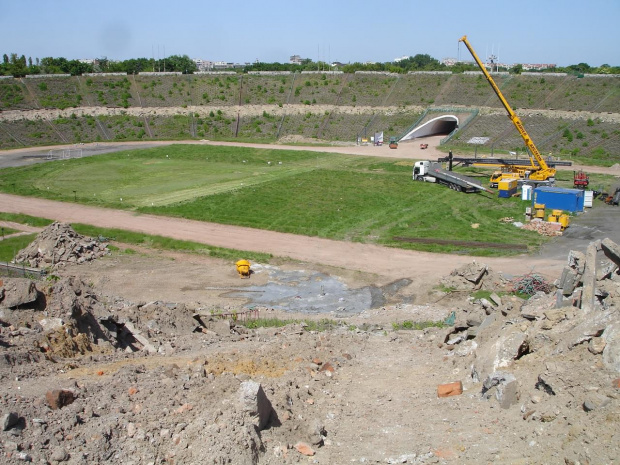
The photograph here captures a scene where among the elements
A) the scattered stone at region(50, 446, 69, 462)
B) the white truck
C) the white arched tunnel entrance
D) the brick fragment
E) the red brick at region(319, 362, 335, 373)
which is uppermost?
the white arched tunnel entrance

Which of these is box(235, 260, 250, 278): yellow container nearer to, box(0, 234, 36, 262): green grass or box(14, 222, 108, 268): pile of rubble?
box(14, 222, 108, 268): pile of rubble

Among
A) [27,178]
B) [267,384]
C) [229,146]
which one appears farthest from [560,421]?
[229,146]

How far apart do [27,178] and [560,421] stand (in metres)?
53.8

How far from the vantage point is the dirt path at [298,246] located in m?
31.3

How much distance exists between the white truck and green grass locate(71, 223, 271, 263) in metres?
20.0

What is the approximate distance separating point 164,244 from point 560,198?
82.2 feet

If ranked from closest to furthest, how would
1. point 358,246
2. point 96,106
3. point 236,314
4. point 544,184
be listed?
point 236,314, point 358,246, point 544,184, point 96,106

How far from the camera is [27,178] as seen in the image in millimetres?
56406

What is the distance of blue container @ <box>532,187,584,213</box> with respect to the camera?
135 ft

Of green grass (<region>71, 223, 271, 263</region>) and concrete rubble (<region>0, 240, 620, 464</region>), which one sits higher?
concrete rubble (<region>0, 240, 620, 464</region>)

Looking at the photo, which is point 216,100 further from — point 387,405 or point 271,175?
point 387,405

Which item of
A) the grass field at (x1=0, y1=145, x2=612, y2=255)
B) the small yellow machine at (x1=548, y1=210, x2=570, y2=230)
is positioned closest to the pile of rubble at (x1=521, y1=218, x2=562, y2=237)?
the small yellow machine at (x1=548, y1=210, x2=570, y2=230)

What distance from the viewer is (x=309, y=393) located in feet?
51.2

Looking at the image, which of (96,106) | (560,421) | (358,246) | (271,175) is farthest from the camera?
(96,106)
